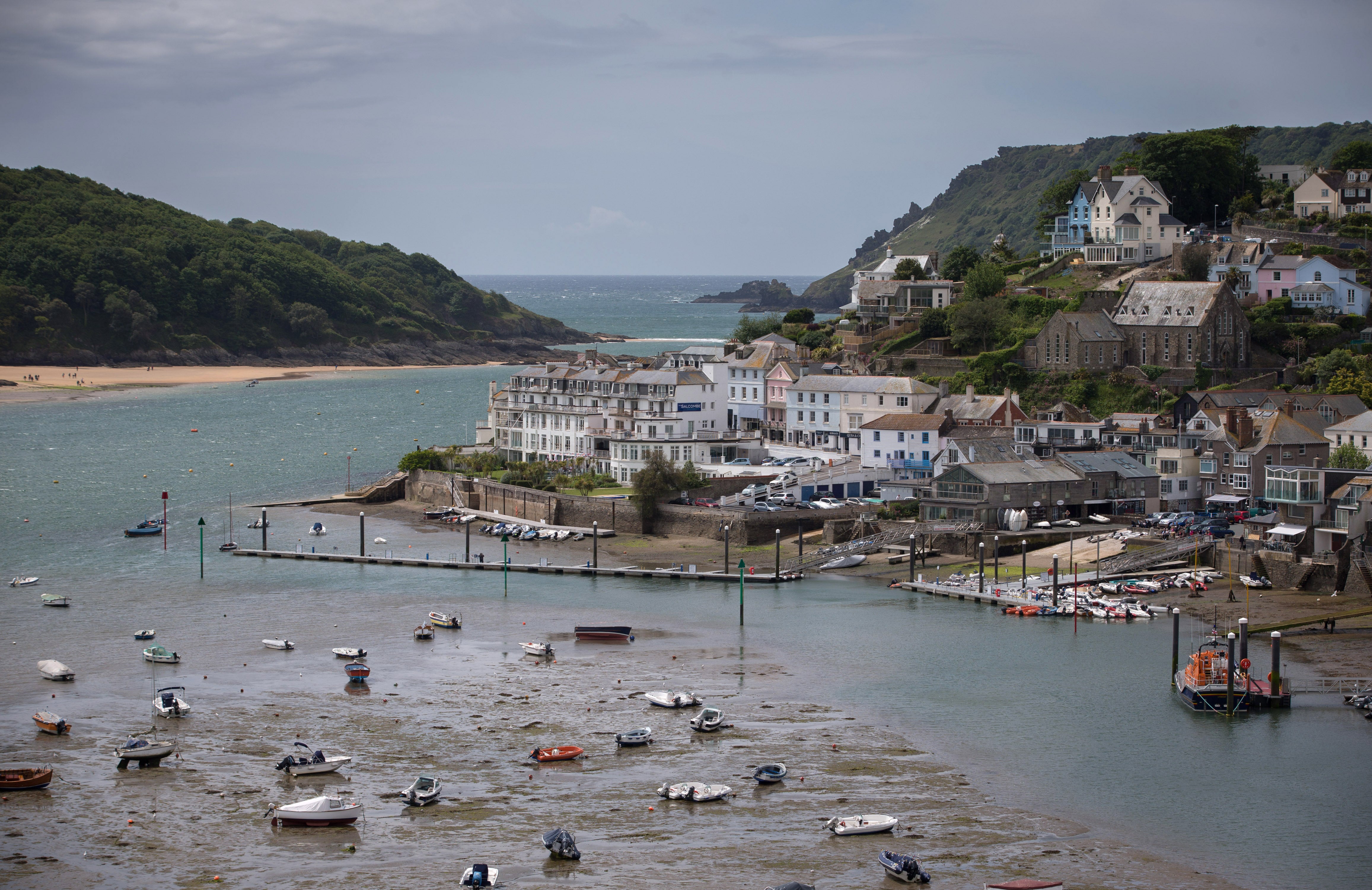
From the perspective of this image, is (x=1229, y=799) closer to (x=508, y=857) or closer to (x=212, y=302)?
(x=508, y=857)

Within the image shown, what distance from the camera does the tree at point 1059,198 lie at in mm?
109438

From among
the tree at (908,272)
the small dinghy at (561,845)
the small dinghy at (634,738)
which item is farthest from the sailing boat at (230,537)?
the tree at (908,272)

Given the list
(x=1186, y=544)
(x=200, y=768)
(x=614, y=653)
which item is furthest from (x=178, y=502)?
(x=1186, y=544)

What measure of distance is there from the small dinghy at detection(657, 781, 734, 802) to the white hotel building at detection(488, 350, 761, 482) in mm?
43405

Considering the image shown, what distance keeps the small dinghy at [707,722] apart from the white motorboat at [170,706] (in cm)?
1474

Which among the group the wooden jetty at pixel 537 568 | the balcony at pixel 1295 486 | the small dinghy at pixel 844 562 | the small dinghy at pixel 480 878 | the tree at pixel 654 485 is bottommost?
the small dinghy at pixel 480 878

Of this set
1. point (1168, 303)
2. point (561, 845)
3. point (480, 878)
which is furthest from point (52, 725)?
point (1168, 303)

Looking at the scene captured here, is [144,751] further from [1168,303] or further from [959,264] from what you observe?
[959,264]

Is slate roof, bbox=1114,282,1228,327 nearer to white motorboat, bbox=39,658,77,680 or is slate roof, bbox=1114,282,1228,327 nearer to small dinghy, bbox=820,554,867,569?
small dinghy, bbox=820,554,867,569

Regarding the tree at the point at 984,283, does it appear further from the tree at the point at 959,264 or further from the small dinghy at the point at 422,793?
the small dinghy at the point at 422,793

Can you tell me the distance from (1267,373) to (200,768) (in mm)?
61316

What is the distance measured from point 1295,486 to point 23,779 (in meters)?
48.5

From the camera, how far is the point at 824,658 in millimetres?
48219

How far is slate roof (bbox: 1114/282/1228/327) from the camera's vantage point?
8000cm
